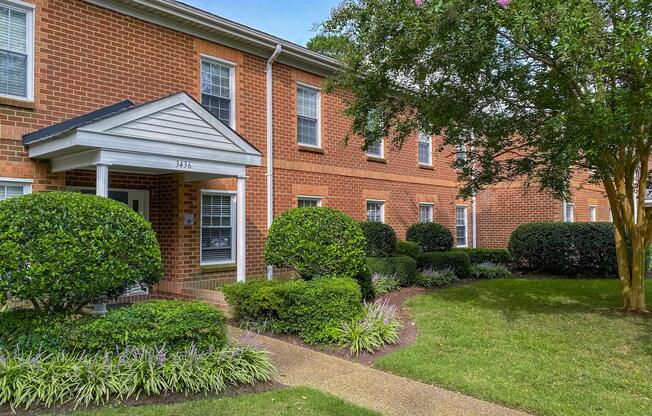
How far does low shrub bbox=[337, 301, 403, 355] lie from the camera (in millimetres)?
6723

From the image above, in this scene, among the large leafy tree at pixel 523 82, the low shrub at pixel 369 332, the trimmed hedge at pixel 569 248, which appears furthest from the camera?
the trimmed hedge at pixel 569 248

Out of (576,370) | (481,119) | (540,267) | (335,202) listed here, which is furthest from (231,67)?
(540,267)

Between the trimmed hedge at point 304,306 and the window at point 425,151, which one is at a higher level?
the window at point 425,151

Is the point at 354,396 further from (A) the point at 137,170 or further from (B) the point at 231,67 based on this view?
(B) the point at 231,67

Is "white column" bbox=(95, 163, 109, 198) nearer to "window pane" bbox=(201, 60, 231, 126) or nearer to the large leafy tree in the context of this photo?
"window pane" bbox=(201, 60, 231, 126)

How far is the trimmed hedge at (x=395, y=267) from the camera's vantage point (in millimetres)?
12000

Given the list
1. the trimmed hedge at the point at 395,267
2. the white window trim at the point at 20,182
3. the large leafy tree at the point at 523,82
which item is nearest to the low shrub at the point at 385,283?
the trimmed hedge at the point at 395,267

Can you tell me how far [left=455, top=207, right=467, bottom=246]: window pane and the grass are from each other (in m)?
15.5

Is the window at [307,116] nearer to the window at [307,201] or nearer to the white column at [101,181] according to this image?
the window at [307,201]

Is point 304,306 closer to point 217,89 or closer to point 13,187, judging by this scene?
point 13,187

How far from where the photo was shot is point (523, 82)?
840cm

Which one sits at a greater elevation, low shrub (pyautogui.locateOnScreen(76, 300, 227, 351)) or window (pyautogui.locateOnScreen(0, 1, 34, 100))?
window (pyautogui.locateOnScreen(0, 1, 34, 100))

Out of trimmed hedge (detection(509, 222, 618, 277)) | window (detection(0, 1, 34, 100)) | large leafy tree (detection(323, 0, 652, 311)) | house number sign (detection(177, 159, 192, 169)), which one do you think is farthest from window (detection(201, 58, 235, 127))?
trimmed hedge (detection(509, 222, 618, 277))

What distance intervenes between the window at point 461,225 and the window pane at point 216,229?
10904mm
